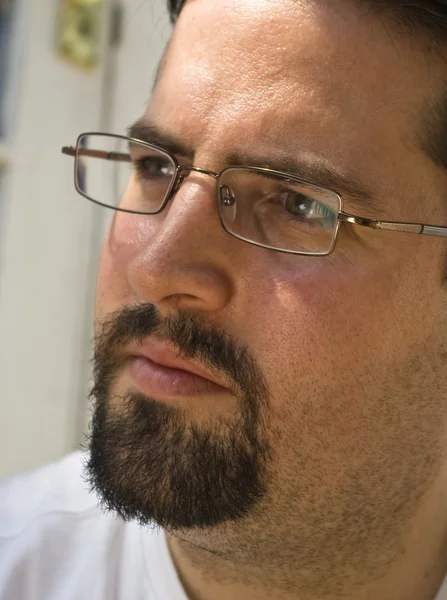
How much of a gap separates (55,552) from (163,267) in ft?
1.74

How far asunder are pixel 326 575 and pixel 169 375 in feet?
1.18

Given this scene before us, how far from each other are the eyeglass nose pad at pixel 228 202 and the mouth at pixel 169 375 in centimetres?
19

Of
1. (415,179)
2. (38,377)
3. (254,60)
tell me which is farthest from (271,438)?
(38,377)

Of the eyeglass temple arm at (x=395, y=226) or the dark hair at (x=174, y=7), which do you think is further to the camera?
the dark hair at (x=174, y=7)

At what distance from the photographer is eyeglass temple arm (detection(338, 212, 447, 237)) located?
88cm

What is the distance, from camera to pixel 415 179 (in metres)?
0.91

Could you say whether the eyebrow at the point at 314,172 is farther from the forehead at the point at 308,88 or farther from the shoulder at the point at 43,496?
the shoulder at the point at 43,496

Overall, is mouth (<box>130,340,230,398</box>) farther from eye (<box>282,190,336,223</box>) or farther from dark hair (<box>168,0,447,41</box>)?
dark hair (<box>168,0,447,41</box>)

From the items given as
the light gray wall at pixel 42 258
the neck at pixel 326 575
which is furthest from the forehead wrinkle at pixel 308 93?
the light gray wall at pixel 42 258

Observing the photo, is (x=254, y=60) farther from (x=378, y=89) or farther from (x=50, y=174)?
(x=50, y=174)

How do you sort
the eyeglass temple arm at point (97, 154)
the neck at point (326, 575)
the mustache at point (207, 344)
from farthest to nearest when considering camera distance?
the eyeglass temple arm at point (97, 154) → the neck at point (326, 575) → the mustache at point (207, 344)

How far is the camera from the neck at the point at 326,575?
958 mm

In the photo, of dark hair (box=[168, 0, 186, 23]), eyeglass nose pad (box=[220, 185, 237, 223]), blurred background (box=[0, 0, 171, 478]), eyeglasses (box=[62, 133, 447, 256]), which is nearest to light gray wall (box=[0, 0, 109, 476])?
blurred background (box=[0, 0, 171, 478])

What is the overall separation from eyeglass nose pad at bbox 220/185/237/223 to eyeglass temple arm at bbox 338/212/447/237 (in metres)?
0.13
